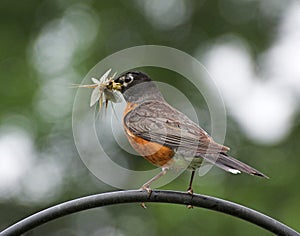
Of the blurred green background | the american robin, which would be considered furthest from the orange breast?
the blurred green background

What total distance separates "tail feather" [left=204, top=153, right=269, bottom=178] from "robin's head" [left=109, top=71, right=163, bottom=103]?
3.10ft

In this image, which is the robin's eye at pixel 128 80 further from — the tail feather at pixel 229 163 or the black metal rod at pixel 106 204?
the black metal rod at pixel 106 204

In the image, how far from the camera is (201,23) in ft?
27.8

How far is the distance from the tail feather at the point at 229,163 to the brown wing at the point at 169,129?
42 mm

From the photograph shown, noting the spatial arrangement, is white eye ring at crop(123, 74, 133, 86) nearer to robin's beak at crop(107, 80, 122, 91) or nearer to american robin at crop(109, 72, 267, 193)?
american robin at crop(109, 72, 267, 193)

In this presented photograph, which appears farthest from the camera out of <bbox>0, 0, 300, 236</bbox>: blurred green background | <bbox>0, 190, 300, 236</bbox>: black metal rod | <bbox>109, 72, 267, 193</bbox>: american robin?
<bbox>0, 0, 300, 236</bbox>: blurred green background

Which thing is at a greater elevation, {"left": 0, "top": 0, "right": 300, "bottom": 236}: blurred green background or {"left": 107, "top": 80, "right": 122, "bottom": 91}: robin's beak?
{"left": 0, "top": 0, "right": 300, "bottom": 236}: blurred green background

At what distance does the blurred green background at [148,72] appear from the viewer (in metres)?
6.86

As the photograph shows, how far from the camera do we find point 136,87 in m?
4.68

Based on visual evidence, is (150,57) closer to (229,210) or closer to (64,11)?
(64,11)

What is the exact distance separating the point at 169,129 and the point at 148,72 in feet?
11.5

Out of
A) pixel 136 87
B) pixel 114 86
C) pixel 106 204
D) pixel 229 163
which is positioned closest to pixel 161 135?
pixel 114 86

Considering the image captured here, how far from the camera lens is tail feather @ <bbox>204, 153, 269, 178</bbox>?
3383 millimetres

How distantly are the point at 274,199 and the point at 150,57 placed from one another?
6.40 feet
